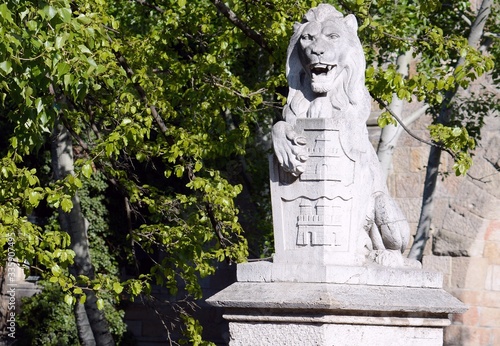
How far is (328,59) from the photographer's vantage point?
7117 millimetres

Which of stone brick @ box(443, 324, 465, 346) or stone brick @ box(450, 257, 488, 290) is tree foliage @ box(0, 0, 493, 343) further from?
stone brick @ box(443, 324, 465, 346)

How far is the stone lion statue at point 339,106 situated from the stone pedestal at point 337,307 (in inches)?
10.9

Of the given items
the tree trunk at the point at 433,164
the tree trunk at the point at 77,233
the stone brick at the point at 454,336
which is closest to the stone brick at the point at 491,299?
the stone brick at the point at 454,336

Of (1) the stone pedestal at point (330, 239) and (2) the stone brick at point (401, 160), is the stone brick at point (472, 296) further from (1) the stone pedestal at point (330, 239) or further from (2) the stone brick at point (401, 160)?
(1) the stone pedestal at point (330, 239)

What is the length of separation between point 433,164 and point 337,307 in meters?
6.01

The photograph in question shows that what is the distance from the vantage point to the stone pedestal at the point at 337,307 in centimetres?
668

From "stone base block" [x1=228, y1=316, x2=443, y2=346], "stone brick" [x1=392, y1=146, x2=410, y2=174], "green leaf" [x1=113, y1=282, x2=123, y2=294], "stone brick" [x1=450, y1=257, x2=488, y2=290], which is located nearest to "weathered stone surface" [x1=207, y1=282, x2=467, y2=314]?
"stone base block" [x1=228, y1=316, x2=443, y2=346]

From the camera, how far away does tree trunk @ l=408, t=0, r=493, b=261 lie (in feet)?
38.4

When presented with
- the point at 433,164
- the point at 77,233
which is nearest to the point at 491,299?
the point at 433,164

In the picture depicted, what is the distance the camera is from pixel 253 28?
10.7 metres

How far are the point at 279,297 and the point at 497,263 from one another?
7733 mm

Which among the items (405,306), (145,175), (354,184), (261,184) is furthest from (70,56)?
(145,175)

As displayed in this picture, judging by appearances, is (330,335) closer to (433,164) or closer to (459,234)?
(433,164)

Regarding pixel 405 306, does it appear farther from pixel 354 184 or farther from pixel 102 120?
pixel 102 120
